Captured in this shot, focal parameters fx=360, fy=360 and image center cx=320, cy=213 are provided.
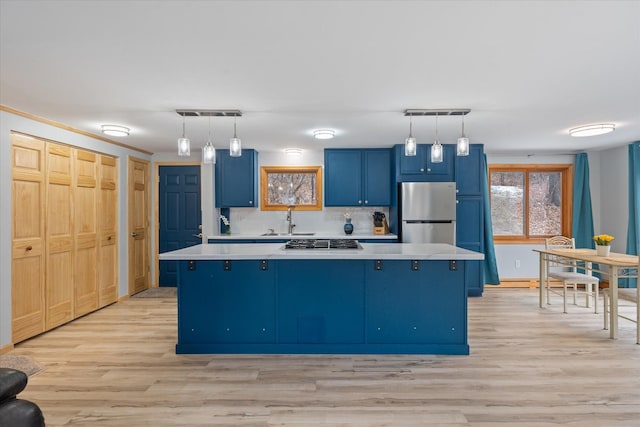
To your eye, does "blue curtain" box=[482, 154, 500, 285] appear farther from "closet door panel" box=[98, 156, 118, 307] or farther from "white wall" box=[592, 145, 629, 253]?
"closet door panel" box=[98, 156, 118, 307]

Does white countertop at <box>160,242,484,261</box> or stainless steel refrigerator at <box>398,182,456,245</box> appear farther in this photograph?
stainless steel refrigerator at <box>398,182,456,245</box>

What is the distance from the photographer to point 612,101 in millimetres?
3133

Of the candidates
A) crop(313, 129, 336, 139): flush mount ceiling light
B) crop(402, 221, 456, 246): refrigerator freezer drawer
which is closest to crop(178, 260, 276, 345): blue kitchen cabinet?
crop(313, 129, 336, 139): flush mount ceiling light

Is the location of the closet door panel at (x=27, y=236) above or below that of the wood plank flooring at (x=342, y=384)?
above

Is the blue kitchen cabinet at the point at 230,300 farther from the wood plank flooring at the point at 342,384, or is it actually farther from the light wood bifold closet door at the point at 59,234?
the light wood bifold closet door at the point at 59,234

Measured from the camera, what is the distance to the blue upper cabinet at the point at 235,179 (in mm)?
5465

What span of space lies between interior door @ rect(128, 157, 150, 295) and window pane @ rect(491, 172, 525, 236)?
5570 mm

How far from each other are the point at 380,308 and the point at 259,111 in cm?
212

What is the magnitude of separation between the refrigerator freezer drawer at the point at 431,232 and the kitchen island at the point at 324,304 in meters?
1.85

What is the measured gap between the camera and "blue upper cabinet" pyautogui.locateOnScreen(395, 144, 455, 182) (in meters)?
5.13

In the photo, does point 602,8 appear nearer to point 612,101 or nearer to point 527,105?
point 527,105

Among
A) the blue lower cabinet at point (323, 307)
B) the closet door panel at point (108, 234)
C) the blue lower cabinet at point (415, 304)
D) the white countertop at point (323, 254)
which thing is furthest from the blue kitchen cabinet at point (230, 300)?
the closet door panel at point (108, 234)

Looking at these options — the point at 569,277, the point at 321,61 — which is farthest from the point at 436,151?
the point at 569,277

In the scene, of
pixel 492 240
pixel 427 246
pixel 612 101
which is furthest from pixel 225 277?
pixel 492 240
